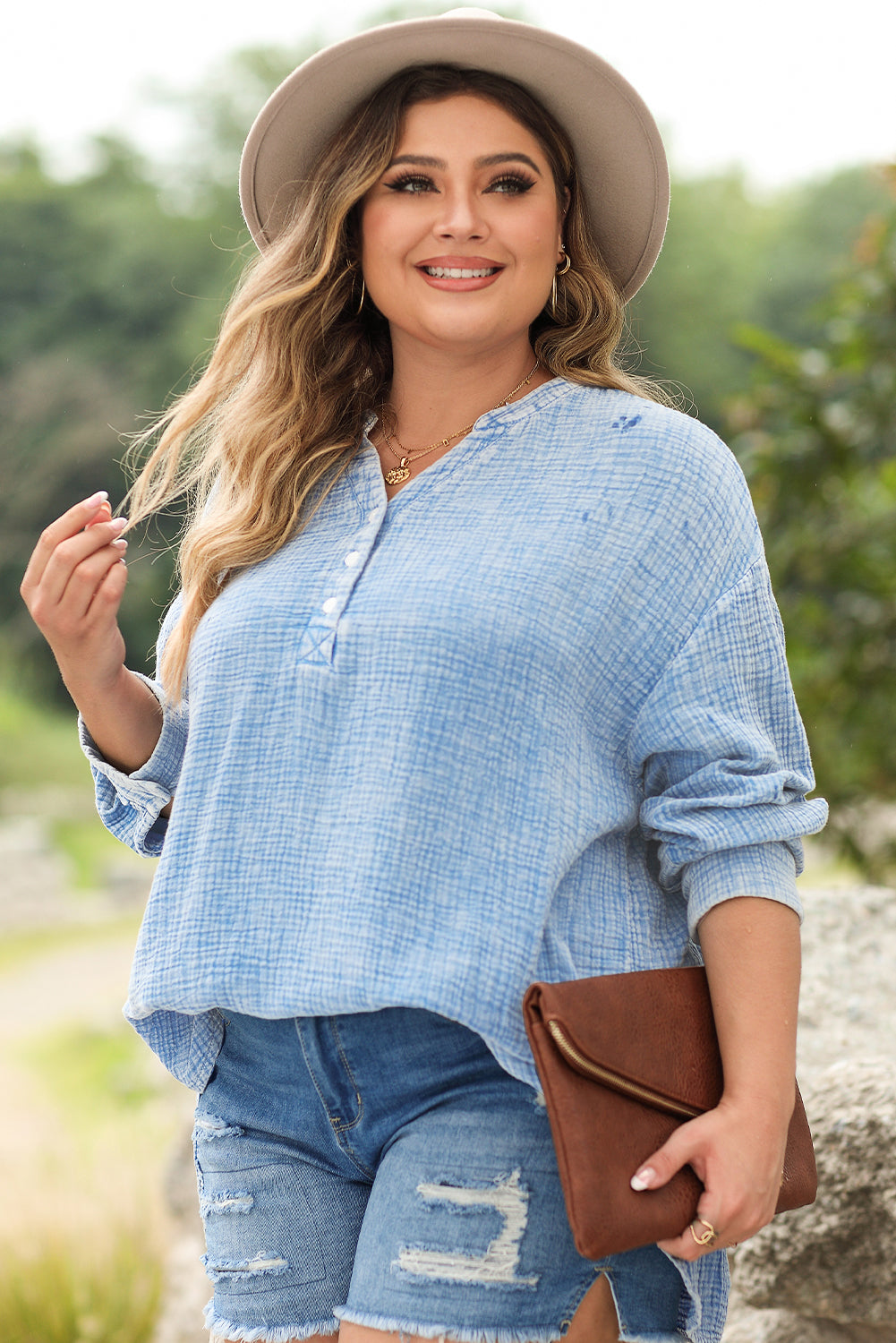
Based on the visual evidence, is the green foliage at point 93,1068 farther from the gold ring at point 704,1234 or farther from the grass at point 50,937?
the gold ring at point 704,1234

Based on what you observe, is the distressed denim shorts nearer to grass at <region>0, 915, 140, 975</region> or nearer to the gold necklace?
the gold necklace

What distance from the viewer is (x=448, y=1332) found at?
1.32m

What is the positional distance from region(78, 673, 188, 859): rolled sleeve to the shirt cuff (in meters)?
0.71

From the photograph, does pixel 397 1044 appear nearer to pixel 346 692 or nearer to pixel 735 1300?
pixel 346 692

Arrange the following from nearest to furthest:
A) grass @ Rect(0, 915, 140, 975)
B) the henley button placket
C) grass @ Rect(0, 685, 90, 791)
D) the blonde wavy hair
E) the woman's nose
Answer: the henley button placket → the woman's nose → the blonde wavy hair → grass @ Rect(0, 915, 140, 975) → grass @ Rect(0, 685, 90, 791)

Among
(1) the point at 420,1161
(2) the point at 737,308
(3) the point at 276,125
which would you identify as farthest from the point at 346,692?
(2) the point at 737,308

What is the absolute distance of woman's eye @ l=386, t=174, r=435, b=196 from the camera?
165 cm

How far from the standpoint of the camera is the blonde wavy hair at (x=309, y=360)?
1685 millimetres

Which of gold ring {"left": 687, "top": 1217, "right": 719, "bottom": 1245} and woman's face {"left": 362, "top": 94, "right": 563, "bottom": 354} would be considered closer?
gold ring {"left": 687, "top": 1217, "right": 719, "bottom": 1245}

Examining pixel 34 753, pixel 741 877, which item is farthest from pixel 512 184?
pixel 34 753

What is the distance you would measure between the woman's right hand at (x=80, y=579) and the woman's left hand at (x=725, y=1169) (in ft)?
2.90

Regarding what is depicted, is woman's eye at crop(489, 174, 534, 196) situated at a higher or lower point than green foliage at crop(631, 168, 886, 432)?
lower

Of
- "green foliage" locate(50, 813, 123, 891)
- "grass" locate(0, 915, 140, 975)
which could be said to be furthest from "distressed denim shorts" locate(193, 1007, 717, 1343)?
→ "green foliage" locate(50, 813, 123, 891)

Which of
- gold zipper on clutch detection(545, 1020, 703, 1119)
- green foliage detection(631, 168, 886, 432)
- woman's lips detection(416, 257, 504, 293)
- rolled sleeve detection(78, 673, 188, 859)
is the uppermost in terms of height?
green foliage detection(631, 168, 886, 432)
